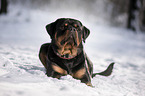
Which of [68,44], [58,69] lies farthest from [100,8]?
[58,69]

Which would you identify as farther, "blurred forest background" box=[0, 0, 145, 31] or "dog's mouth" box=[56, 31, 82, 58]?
"blurred forest background" box=[0, 0, 145, 31]

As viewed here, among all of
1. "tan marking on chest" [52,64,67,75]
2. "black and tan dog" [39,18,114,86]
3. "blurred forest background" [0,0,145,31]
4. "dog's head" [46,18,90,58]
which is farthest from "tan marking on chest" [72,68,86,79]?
"blurred forest background" [0,0,145,31]

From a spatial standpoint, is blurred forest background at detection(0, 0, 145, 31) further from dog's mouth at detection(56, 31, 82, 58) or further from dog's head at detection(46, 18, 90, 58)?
dog's mouth at detection(56, 31, 82, 58)

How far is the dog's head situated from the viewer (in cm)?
245

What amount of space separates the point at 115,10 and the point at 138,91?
36.7 meters

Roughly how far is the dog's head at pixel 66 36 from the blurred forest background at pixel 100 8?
517 inches

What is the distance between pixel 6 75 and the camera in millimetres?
2154

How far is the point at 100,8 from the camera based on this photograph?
43.4m

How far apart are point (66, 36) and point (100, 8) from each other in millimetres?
43013

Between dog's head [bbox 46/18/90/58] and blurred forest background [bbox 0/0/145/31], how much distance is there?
13.1m

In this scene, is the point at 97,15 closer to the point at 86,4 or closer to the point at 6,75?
the point at 86,4

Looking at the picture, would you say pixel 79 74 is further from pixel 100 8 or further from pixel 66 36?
pixel 100 8

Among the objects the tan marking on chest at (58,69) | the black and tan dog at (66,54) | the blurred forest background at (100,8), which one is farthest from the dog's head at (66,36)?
the blurred forest background at (100,8)

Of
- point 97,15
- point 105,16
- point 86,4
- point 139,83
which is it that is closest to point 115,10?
point 105,16
